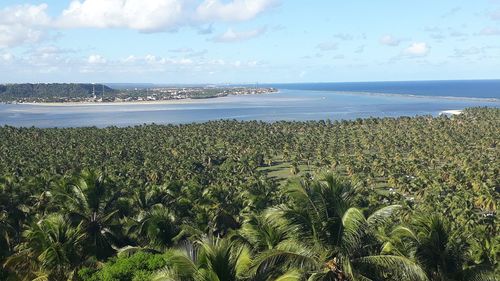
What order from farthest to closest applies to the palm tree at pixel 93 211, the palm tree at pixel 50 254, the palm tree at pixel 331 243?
the palm tree at pixel 93 211 → the palm tree at pixel 50 254 → the palm tree at pixel 331 243

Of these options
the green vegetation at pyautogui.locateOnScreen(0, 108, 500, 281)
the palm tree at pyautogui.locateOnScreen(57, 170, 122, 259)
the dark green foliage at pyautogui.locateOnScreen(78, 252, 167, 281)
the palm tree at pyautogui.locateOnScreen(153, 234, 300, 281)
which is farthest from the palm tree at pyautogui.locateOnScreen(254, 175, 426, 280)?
the palm tree at pyautogui.locateOnScreen(57, 170, 122, 259)

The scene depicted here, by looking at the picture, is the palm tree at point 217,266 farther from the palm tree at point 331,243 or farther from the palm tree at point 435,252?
the palm tree at point 435,252

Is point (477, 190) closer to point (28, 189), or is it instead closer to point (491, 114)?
point (28, 189)

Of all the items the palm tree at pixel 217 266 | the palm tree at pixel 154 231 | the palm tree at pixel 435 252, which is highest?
the palm tree at pixel 217 266

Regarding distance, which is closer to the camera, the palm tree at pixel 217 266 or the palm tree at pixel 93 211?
the palm tree at pixel 217 266

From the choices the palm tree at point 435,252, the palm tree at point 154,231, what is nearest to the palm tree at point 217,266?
the palm tree at point 435,252

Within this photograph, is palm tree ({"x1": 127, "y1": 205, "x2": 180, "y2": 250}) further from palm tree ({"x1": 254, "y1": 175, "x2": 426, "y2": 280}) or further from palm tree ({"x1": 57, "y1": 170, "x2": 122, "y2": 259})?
palm tree ({"x1": 254, "y1": 175, "x2": 426, "y2": 280})
